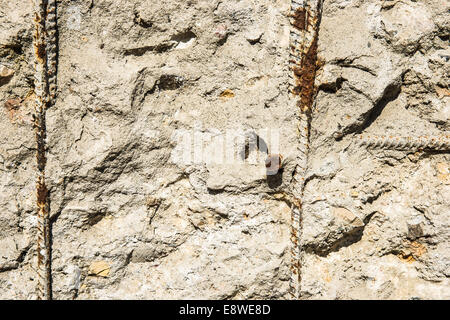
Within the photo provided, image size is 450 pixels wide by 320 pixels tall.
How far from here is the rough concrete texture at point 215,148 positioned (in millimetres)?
2387

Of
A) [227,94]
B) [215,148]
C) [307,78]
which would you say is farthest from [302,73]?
[215,148]

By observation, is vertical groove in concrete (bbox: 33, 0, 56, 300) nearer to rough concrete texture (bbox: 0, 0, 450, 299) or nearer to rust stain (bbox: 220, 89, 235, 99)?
rough concrete texture (bbox: 0, 0, 450, 299)

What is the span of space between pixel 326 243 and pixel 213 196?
0.55 m

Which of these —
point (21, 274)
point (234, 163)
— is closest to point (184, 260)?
point (234, 163)

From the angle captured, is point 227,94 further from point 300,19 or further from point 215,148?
point 300,19

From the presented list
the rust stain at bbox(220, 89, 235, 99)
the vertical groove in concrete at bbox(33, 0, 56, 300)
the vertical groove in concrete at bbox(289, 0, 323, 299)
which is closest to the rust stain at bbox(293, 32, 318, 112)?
the vertical groove in concrete at bbox(289, 0, 323, 299)

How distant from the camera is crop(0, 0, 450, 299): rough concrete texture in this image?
239cm

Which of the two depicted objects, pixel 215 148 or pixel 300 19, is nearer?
pixel 300 19

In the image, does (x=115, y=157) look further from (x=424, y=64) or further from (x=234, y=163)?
(x=424, y=64)

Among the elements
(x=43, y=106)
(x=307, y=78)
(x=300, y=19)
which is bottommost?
(x=43, y=106)

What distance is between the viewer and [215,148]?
8.19 feet

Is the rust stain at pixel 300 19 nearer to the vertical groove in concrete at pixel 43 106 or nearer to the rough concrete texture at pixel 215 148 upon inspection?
the rough concrete texture at pixel 215 148

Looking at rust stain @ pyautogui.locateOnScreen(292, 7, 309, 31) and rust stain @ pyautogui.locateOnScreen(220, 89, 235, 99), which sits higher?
rust stain @ pyautogui.locateOnScreen(292, 7, 309, 31)

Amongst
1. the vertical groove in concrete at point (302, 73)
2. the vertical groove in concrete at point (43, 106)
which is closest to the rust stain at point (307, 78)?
the vertical groove in concrete at point (302, 73)
